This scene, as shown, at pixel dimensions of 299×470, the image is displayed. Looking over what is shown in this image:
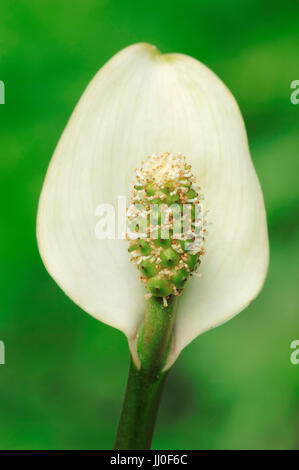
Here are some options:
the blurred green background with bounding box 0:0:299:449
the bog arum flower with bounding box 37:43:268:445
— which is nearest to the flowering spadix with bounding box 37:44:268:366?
the bog arum flower with bounding box 37:43:268:445

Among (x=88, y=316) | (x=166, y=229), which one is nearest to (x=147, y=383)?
(x=166, y=229)

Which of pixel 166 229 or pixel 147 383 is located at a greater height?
pixel 166 229

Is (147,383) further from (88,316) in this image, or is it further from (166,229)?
(88,316)

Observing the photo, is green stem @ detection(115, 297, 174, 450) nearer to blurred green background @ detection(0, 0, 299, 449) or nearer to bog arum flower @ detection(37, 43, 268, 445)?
bog arum flower @ detection(37, 43, 268, 445)

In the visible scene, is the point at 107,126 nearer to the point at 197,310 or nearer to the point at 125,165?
the point at 125,165

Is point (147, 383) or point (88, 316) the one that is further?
point (88, 316)
